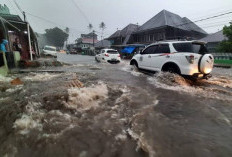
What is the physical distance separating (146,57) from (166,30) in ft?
60.0

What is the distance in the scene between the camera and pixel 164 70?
581 centimetres

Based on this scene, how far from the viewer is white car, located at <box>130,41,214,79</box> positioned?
15.3 ft

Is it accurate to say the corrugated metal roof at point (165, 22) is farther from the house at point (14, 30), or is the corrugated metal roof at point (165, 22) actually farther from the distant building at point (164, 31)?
the house at point (14, 30)

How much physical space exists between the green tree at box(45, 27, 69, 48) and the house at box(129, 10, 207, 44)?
76049mm

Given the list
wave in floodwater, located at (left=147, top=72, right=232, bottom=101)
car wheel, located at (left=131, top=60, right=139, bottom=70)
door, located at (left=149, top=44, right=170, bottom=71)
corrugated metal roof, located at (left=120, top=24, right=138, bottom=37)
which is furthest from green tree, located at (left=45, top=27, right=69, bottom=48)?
wave in floodwater, located at (left=147, top=72, right=232, bottom=101)

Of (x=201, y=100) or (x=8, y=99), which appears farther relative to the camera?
(x=201, y=100)

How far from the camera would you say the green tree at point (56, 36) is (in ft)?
284

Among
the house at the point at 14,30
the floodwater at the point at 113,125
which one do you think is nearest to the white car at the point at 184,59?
the floodwater at the point at 113,125

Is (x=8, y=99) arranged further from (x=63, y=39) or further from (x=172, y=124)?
(x=63, y=39)

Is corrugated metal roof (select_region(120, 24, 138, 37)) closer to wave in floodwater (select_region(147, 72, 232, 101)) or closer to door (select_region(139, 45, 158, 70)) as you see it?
door (select_region(139, 45, 158, 70))

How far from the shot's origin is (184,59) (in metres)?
4.84

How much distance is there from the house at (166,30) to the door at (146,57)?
52.9 ft

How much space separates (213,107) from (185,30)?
81.3 feet

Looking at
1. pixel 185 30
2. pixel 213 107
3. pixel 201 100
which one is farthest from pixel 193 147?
pixel 185 30
